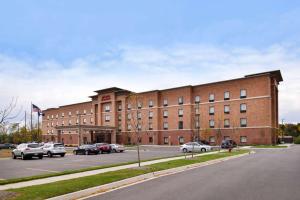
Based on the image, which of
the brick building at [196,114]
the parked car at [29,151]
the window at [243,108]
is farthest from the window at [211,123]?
the parked car at [29,151]

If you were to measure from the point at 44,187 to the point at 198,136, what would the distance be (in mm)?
61982

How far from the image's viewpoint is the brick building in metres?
68.1

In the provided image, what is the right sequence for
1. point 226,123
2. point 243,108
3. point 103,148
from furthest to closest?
point 226,123 → point 243,108 → point 103,148

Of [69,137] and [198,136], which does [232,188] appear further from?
[69,137]

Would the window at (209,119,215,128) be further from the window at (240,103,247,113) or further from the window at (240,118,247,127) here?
the window at (240,103,247,113)

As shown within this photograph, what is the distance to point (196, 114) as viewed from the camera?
7850 cm

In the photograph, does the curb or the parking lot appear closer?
the curb

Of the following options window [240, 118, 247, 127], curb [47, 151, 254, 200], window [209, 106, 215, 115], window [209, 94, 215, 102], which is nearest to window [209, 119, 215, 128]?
window [209, 106, 215, 115]

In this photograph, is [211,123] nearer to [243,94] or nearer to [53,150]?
[243,94]

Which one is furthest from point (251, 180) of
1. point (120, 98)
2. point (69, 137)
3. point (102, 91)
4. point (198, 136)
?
point (69, 137)

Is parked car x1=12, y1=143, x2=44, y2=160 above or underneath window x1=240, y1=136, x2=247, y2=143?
above

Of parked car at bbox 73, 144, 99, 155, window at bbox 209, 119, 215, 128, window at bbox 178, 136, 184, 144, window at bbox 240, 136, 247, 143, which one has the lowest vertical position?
window at bbox 178, 136, 184, 144

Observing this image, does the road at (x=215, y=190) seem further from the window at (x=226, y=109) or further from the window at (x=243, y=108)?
the window at (x=226, y=109)

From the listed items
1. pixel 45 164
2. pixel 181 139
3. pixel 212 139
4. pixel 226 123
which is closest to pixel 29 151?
pixel 45 164
